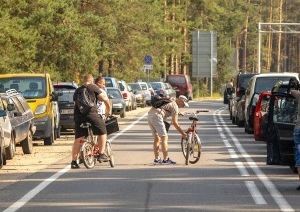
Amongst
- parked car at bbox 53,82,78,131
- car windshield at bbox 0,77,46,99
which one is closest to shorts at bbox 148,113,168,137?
car windshield at bbox 0,77,46,99

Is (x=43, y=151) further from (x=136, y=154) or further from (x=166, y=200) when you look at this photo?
(x=166, y=200)

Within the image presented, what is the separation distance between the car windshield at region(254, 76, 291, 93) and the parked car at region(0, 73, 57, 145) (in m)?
6.98

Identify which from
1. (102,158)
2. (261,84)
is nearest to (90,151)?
(102,158)

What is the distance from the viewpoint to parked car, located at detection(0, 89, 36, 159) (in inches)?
969

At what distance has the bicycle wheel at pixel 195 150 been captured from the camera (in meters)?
22.9

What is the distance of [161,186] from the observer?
17891 mm

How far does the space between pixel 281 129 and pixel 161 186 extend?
2470 mm

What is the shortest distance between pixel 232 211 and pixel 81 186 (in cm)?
433

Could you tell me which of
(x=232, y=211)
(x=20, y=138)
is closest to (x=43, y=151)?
(x=20, y=138)

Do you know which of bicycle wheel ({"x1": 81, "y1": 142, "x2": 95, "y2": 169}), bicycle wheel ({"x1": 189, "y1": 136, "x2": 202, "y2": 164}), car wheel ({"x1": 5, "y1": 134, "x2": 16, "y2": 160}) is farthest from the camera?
car wheel ({"x1": 5, "y1": 134, "x2": 16, "y2": 160})

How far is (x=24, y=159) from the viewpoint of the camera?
25.2 meters

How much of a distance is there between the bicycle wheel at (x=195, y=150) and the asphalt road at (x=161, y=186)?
0.19 metres

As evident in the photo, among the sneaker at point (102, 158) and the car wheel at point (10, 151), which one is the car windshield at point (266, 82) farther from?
the sneaker at point (102, 158)

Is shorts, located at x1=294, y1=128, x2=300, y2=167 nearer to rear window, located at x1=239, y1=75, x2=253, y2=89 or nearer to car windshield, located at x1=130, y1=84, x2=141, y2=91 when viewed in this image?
rear window, located at x1=239, y1=75, x2=253, y2=89
